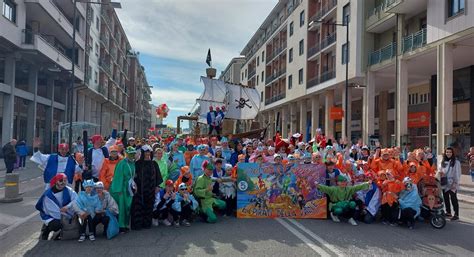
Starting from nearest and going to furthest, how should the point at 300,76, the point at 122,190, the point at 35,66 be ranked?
the point at 122,190, the point at 35,66, the point at 300,76

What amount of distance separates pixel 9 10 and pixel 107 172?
75.4 feet

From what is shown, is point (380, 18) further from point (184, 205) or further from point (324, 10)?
point (184, 205)

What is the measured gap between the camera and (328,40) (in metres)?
36.5

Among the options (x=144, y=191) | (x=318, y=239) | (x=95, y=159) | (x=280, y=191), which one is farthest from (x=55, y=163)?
(x=318, y=239)

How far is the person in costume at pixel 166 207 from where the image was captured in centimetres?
841

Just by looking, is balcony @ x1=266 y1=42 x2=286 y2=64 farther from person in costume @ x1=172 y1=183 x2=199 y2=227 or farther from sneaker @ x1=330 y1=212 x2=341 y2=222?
person in costume @ x1=172 y1=183 x2=199 y2=227

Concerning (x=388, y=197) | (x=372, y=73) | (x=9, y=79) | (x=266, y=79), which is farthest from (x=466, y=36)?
(x=266, y=79)

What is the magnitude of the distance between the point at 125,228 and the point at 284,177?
3.71 m

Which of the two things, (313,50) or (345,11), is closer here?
(345,11)

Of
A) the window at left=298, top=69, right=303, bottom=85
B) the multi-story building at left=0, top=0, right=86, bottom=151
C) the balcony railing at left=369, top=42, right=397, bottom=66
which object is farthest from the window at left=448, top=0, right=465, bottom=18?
the multi-story building at left=0, top=0, right=86, bottom=151

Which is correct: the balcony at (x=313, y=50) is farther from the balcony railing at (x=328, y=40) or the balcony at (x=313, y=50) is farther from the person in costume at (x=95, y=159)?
the person in costume at (x=95, y=159)

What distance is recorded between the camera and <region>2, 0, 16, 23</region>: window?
82.4 ft

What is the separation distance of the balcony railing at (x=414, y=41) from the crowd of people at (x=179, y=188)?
50.8 ft

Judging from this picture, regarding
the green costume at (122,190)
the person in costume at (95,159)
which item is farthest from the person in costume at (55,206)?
the person in costume at (95,159)
